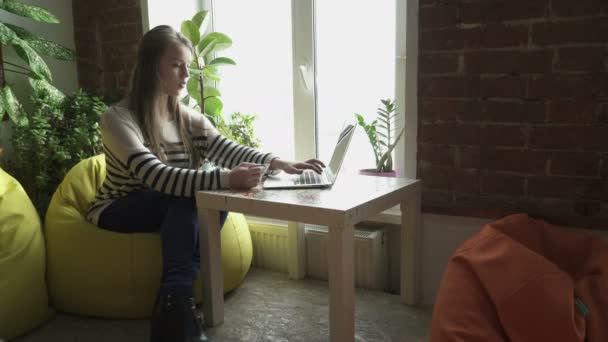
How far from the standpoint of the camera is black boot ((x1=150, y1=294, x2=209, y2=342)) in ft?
5.35

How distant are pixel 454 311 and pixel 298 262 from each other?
3.47 ft

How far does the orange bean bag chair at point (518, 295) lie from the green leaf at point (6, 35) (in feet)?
6.47

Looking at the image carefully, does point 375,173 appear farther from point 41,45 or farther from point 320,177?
point 41,45

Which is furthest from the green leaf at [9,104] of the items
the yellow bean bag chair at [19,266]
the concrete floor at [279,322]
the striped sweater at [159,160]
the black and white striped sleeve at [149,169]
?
the concrete floor at [279,322]

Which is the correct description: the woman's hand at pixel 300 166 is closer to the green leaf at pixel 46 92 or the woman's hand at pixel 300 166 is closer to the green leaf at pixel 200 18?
the green leaf at pixel 200 18

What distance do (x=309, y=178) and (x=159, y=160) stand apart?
51 cm

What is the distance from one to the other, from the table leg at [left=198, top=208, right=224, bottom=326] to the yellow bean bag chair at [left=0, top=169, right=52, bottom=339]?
582 millimetres

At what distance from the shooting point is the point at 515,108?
179 cm

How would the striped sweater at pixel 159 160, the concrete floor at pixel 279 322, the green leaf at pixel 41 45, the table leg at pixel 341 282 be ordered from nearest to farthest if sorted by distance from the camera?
the table leg at pixel 341 282, the striped sweater at pixel 159 160, the concrete floor at pixel 279 322, the green leaf at pixel 41 45

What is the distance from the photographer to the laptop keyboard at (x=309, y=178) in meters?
1.81

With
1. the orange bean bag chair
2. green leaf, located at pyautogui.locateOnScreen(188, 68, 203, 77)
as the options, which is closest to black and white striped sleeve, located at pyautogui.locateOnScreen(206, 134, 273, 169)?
green leaf, located at pyautogui.locateOnScreen(188, 68, 203, 77)

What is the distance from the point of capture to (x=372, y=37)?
232 cm

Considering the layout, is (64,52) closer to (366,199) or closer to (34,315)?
(34,315)

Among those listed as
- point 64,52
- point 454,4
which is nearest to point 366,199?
point 454,4
